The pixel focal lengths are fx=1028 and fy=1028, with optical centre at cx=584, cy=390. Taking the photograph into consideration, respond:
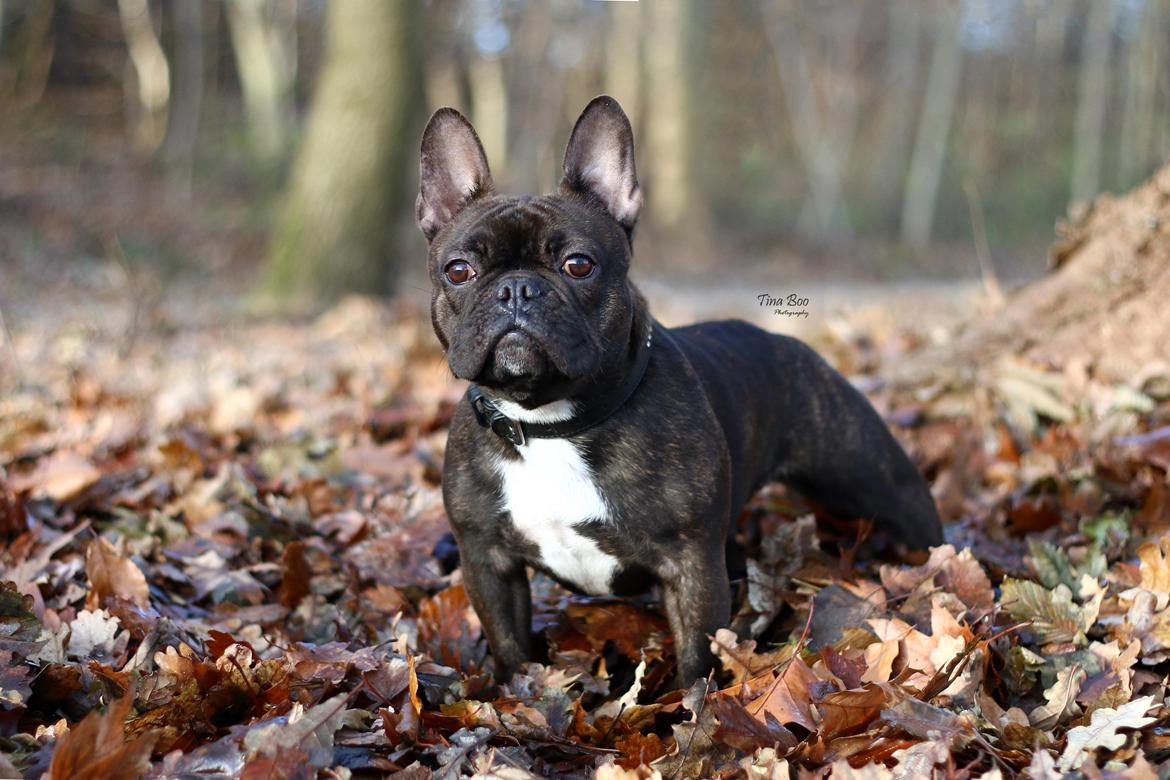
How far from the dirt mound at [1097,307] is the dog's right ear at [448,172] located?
2.99m

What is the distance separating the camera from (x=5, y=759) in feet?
6.79

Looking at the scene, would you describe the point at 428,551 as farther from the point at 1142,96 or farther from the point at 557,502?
the point at 1142,96

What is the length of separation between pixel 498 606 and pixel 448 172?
149cm

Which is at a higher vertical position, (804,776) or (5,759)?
(5,759)

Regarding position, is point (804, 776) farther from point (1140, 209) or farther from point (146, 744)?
point (1140, 209)

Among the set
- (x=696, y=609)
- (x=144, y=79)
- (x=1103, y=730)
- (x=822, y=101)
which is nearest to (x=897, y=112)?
(x=822, y=101)

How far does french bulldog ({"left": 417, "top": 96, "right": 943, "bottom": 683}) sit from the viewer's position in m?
2.94

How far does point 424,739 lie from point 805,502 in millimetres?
2248

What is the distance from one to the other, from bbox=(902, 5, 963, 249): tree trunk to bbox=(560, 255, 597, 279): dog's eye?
24.9m

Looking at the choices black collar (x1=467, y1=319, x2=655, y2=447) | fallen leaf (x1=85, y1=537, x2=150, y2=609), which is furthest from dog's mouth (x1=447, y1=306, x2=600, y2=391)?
fallen leaf (x1=85, y1=537, x2=150, y2=609)

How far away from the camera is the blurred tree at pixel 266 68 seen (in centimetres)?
2631

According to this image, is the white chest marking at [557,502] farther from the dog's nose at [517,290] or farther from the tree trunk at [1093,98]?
the tree trunk at [1093,98]

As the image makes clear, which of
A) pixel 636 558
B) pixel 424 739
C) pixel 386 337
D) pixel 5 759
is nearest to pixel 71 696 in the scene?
pixel 5 759
